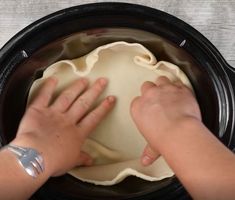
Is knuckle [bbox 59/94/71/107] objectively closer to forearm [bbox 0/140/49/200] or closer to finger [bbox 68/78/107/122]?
finger [bbox 68/78/107/122]

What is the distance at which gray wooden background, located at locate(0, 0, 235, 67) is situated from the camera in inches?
27.8

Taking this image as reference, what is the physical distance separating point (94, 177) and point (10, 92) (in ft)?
0.59

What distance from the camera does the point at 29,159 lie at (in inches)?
22.5

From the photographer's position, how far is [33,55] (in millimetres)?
616

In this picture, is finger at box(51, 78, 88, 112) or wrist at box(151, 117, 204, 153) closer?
wrist at box(151, 117, 204, 153)

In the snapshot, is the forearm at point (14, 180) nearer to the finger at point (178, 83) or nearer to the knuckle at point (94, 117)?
the knuckle at point (94, 117)

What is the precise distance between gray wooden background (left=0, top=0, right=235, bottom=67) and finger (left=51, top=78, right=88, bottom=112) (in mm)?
124

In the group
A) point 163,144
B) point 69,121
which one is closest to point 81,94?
point 69,121

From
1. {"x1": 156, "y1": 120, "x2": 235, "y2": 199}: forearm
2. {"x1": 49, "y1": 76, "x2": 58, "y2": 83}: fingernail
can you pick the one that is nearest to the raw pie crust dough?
{"x1": 49, "y1": 76, "x2": 58, "y2": 83}: fingernail

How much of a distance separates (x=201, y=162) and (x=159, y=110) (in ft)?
0.42

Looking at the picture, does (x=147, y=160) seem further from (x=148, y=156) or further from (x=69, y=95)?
(x=69, y=95)

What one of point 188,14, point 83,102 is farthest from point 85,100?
point 188,14

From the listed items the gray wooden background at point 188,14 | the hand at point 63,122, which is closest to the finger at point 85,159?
the hand at point 63,122

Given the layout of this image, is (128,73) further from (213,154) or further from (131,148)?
(213,154)
